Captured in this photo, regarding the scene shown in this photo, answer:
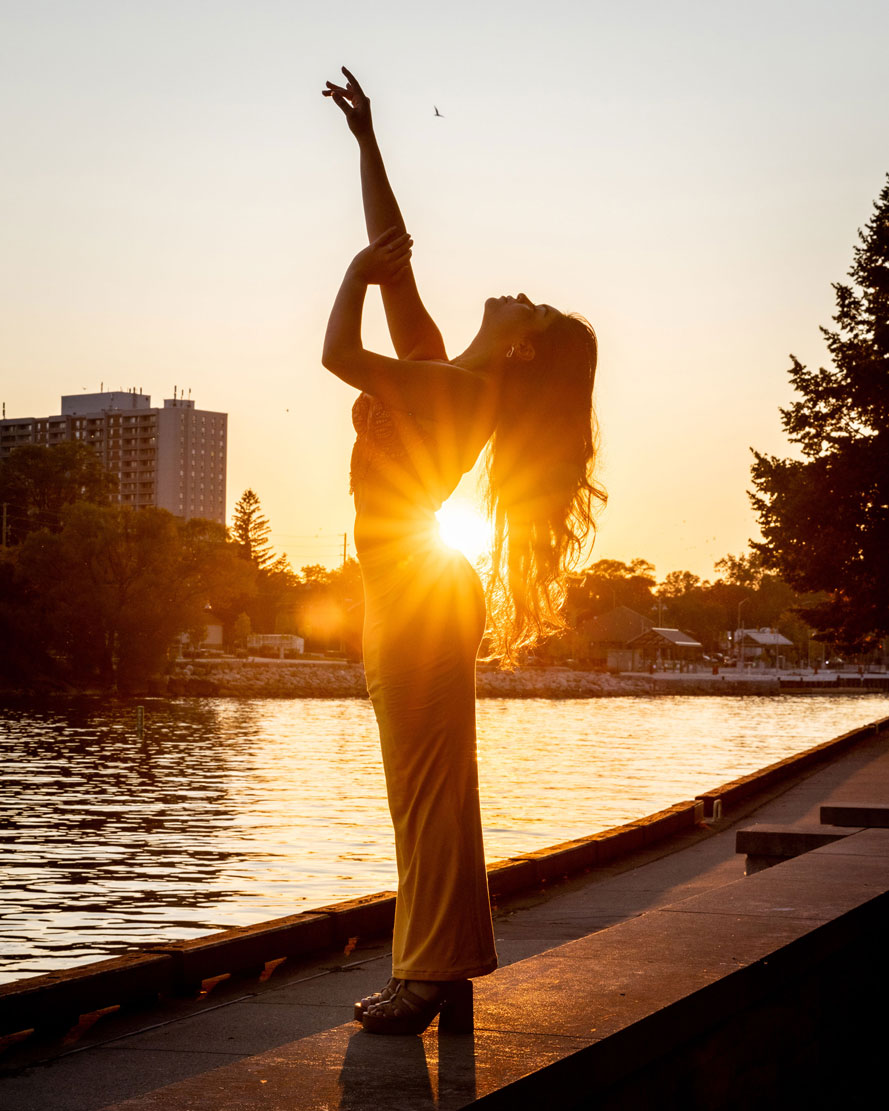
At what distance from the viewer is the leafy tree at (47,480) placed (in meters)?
115

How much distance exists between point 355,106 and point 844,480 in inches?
1331

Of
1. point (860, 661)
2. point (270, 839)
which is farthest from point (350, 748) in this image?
point (860, 661)

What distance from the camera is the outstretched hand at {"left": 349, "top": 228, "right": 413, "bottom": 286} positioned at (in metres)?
3.61

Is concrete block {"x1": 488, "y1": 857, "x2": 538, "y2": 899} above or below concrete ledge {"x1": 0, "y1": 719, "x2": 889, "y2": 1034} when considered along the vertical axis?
below

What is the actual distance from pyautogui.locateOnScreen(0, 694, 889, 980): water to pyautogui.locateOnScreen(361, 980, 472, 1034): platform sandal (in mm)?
7195

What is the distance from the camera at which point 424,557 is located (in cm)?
379

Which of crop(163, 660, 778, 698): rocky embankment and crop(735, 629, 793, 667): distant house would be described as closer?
crop(163, 660, 778, 698): rocky embankment

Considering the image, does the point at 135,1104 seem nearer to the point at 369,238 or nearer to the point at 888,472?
the point at 369,238

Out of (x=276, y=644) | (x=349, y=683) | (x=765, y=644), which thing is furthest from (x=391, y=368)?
(x=765, y=644)

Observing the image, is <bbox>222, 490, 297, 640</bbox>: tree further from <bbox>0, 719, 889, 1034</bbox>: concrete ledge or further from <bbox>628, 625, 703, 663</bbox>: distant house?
<bbox>0, 719, 889, 1034</bbox>: concrete ledge

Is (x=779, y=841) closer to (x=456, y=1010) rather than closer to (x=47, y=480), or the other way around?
(x=456, y=1010)

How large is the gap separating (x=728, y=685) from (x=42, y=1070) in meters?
114

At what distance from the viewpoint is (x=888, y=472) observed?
34.9 meters

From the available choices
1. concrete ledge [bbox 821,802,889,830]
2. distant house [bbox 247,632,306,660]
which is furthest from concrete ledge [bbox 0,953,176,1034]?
distant house [bbox 247,632,306,660]
